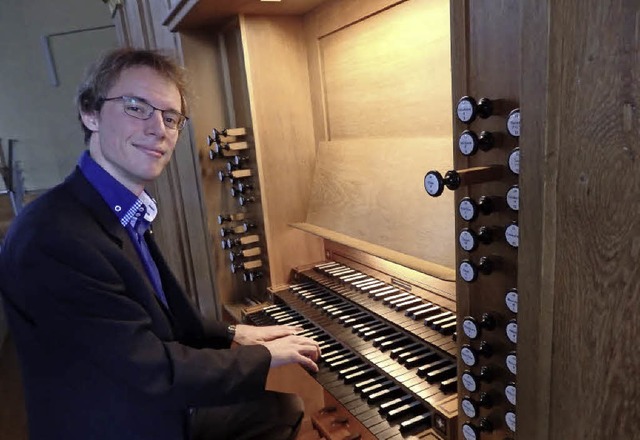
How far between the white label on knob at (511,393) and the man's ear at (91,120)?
1281 mm

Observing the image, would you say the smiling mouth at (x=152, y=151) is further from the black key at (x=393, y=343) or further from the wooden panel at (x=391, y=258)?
the black key at (x=393, y=343)

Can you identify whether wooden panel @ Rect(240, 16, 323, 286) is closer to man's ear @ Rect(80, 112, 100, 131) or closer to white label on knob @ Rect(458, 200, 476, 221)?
man's ear @ Rect(80, 112, 100, 131)

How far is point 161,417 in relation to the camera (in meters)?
1.22

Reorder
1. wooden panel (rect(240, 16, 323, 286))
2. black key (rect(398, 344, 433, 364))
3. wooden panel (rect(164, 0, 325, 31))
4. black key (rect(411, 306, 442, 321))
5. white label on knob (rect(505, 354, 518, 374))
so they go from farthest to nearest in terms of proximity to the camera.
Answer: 1. wooden panel (rect(240, 16, 323, 286))
2. wooden panel (rect(164, 0, 325, 31))
3. black key (rect(411, 306, 442, 321))
4. black key (rect(398, 344, 433, 364))
5. white label on knob (rect(505, 354, 518, 374))

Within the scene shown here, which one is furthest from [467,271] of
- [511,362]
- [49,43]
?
Answer: [49,43]

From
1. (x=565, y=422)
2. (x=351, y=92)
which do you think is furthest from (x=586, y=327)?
(x=351, y=92)

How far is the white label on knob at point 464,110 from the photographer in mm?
900

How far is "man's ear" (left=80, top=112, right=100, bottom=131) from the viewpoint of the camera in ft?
4.31

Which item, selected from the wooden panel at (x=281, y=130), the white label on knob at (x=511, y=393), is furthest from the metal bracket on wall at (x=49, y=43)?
the white label on knob at (x=511, y=393)

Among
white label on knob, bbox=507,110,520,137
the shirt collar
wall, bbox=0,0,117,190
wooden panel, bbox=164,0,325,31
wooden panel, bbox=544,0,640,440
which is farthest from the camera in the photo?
wall, bbox=0,0,117,190

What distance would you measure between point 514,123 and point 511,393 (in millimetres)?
574

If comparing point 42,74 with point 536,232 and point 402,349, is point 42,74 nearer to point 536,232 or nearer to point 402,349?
point 402,349

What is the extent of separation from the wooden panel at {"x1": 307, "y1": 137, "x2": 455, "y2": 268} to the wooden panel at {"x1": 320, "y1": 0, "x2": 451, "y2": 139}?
67mm

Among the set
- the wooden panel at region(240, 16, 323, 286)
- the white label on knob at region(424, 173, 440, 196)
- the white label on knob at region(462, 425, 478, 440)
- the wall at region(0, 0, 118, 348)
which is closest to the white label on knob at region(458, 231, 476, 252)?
the white label on knob at region(424, 173, 440, 196)
